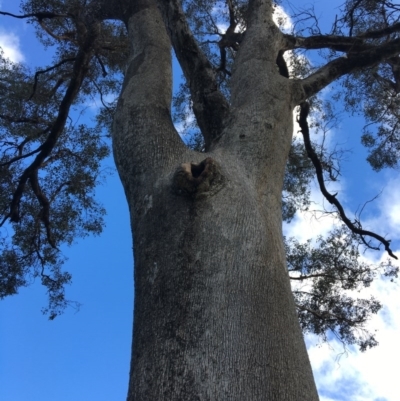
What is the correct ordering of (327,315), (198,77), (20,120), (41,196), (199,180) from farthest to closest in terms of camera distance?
(20,120) → (327,315) → (41,196) → (198,77) → (199,180)

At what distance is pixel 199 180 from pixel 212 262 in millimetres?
402

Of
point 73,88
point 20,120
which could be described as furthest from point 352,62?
point 20,120

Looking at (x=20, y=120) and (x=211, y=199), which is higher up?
(x=20, y=120)

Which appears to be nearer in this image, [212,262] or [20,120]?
[212,262]

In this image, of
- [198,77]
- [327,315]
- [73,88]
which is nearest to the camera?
[198,77]

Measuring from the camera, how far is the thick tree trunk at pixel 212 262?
5.10 ft

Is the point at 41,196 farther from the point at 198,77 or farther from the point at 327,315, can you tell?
the point at 327,315

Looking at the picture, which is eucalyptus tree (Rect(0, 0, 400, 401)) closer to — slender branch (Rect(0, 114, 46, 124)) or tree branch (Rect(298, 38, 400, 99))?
tree branch (Rect(298, 38, 400, 99))

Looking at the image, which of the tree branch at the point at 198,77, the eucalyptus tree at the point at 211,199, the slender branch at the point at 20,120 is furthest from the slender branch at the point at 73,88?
the tree branch at the point at 198,77

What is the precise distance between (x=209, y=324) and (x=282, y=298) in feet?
1.22

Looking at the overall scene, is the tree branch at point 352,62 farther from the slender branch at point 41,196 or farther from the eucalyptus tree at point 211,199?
the slender branch at point 41,196

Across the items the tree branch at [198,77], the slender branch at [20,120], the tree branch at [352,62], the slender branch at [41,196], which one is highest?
the slender branch at [20,120]

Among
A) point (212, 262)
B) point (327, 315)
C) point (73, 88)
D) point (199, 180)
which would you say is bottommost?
point (212, 262)

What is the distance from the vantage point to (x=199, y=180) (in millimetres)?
2076
